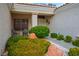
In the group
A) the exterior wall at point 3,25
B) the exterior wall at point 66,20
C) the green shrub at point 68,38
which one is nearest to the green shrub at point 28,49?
the exterior wall at point 3,25

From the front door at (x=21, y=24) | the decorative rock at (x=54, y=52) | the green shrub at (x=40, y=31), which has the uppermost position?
the front door at (x=21, y=24)

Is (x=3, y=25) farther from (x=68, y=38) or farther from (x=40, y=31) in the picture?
(x=68, y=38)

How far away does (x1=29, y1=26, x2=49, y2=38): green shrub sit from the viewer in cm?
412

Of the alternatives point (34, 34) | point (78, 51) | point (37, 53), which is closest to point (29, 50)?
point (37, 53)

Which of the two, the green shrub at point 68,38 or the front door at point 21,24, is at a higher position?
the front door at point 21,24

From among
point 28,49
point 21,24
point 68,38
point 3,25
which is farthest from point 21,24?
point 68,38

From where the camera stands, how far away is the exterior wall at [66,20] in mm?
4127

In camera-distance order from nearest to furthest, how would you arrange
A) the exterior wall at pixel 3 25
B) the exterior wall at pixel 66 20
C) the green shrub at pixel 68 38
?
the exterior wall at pixel 3 25
the green shrub at pixel 68 38
the exterior wall at pixel 66 20

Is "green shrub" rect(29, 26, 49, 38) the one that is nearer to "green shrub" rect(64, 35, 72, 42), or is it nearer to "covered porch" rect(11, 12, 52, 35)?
"covered porch" rect(11, 12, 52, 35)

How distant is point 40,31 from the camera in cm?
424

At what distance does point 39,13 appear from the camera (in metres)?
4.26

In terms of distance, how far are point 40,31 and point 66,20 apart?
96 centimetres

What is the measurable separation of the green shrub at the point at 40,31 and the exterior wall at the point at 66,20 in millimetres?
228

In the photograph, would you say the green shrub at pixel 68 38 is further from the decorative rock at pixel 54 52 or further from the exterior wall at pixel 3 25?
the exterior wall at pixel 3 25
